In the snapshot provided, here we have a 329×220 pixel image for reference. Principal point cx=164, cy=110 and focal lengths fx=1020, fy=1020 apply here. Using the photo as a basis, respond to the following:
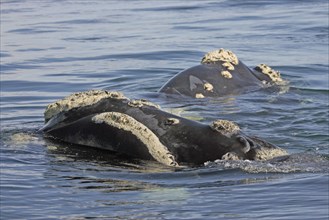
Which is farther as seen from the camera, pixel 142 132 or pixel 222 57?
pixel 222 57

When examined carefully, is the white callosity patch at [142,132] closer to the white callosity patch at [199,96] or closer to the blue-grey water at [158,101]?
the blue-grey water at [158,101]

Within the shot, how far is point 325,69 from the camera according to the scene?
1598 centimetres

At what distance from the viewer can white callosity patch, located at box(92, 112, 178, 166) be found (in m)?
8.41

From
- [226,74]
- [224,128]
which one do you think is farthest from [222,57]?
[224,128]

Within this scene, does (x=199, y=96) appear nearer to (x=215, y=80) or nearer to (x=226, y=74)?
(x=215, y=80)

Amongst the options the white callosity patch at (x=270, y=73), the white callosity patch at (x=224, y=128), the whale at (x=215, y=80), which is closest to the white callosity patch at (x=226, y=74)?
the whale at (x=215, y=80)

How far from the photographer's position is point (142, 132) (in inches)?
333

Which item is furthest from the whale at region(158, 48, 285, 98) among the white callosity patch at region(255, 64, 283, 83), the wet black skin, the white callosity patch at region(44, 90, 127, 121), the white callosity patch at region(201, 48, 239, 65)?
the wet black skin

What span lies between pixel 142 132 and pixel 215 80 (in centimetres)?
440

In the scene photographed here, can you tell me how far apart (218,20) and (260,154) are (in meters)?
14.9

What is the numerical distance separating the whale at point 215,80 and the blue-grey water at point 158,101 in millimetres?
221

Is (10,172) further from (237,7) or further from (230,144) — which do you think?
(237,7)

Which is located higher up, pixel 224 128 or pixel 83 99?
pixel 83 99

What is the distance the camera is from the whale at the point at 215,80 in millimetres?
12570
